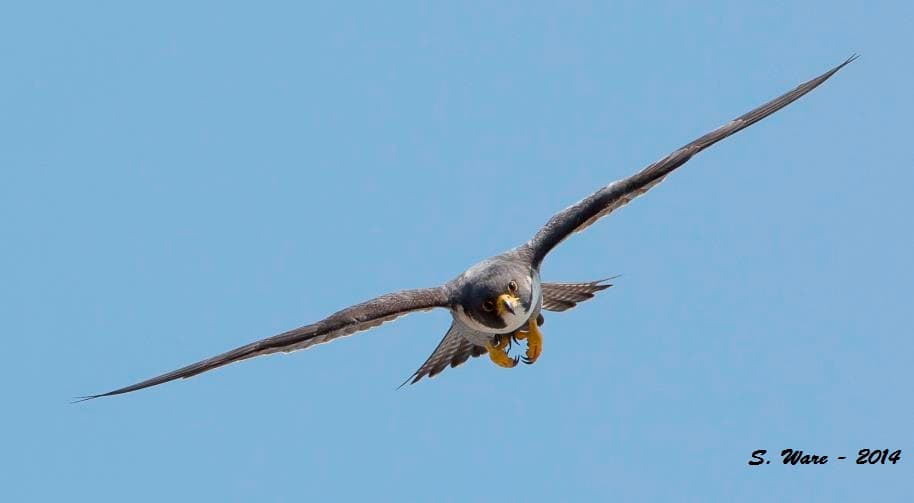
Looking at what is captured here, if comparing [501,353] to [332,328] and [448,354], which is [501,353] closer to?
[448,354]

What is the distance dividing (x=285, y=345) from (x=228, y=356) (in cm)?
74

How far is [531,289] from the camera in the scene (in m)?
18.2

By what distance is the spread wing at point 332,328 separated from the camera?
16922 millimetres

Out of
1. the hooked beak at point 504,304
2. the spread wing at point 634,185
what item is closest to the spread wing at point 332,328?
the hooked beak at point 504,304

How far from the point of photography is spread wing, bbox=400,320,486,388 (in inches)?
782

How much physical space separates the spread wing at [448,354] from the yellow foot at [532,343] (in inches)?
42.4

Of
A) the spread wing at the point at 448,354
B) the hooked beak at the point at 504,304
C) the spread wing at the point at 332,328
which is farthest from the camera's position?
the spread wing at the point at 448,354

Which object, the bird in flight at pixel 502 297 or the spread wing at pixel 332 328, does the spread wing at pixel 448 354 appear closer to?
the bird in flight at pixel 502 297

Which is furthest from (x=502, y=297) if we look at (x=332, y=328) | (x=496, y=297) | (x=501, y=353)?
(x=332, y=328)

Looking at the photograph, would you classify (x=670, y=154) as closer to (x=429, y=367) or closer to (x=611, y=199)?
(x=611, y=199)

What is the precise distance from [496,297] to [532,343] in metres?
1.51

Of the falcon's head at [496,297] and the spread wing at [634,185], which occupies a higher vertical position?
the spread wing at [634,185]

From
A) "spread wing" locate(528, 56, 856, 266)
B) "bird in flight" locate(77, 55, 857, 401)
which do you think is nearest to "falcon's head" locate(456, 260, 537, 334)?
Answer: "bird in flight" locate(77, 55, 857, 401)

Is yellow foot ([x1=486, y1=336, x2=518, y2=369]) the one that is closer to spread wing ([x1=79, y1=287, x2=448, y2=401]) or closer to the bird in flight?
the bird in flight
